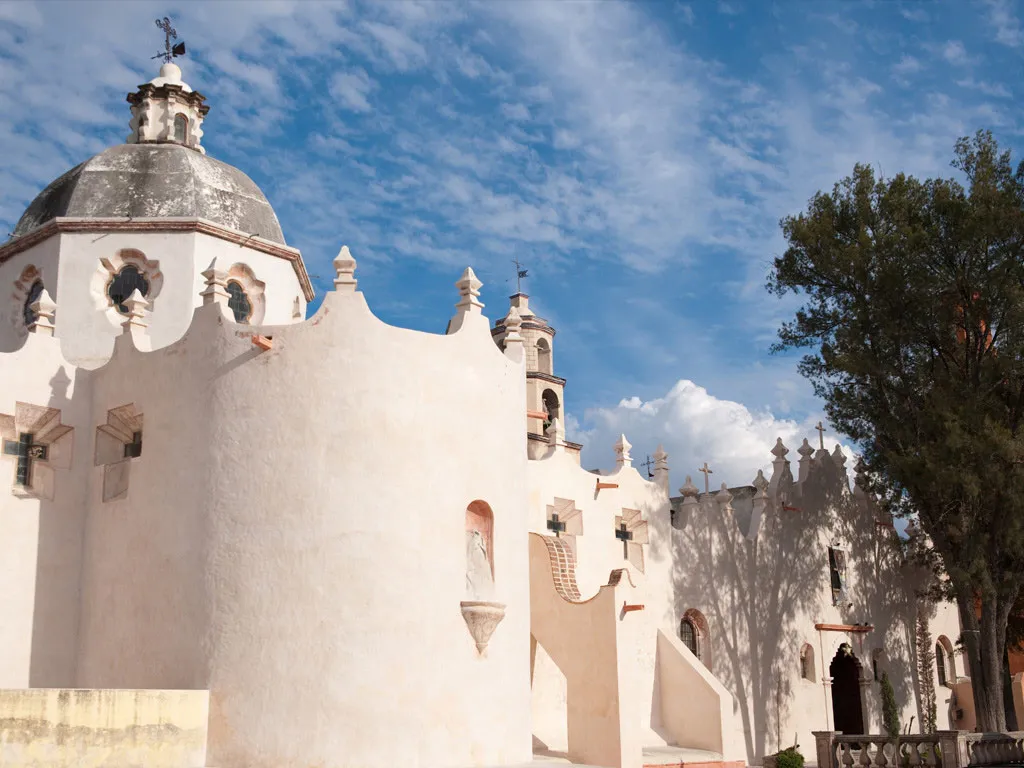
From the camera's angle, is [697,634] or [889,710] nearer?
[697,634]

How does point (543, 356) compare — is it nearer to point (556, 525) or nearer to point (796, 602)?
point (796, 602)

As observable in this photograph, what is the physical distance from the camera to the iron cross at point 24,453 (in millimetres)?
16516

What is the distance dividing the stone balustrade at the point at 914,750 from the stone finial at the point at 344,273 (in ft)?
36.4

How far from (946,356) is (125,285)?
17.0 m

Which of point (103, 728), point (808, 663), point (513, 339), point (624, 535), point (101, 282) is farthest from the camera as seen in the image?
point (808, 663)

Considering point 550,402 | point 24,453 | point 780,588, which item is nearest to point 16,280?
point 24,453

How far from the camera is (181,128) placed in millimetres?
22281

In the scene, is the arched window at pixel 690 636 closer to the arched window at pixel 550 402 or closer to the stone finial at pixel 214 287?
the stone finial at pixel 214 287

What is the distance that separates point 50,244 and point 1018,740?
19.9 meters

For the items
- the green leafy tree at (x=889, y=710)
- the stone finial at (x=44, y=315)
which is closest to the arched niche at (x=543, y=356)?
the green leafy tree at (x=889, y=710)

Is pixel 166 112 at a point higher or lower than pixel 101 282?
higher

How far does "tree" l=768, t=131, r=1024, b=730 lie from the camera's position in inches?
900

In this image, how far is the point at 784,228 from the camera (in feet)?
85.6

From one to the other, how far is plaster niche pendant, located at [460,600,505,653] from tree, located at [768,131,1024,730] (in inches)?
442
